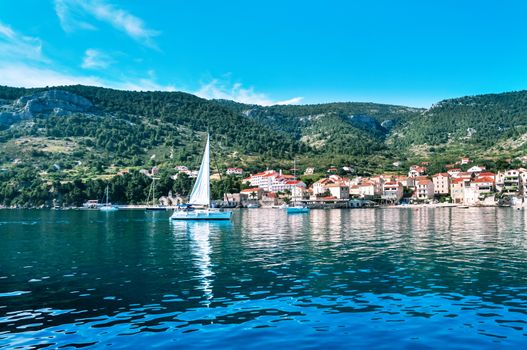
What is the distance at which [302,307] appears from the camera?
773 inches

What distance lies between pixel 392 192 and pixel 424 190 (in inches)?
529

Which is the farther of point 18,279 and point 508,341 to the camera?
point 18,279

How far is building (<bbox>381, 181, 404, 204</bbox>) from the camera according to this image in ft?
611

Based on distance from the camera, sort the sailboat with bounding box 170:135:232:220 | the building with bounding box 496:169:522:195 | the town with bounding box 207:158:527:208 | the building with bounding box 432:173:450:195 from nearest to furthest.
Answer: the sailboat with bounding box 170:135:232:220
the building with bounding box 496:169:522:195
the town with bounding box 207:158:527:208
the building with bounding box 432:173:450:195

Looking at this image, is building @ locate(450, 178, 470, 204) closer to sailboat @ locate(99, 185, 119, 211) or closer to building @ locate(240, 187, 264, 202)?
building @ locate(240, 187, 264, 202)

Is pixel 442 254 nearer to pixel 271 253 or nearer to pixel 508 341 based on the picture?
pixel 271 253

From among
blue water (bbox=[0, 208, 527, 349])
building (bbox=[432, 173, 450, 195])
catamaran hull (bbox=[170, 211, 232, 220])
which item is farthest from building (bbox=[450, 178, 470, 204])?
blue water (bbox=[0, 208, 527, 349])

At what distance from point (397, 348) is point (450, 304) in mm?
6762

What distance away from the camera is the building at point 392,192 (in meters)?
186

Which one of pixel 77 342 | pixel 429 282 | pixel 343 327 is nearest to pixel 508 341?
pixel 343 327

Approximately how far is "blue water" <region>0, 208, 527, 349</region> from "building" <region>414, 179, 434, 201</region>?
15420cm

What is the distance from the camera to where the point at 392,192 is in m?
188

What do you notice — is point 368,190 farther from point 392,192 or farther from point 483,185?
point 483,185

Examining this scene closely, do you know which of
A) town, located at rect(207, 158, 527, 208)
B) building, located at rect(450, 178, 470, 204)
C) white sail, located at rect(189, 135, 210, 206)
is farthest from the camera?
building, located at rect(450, 178, 470, 204)
